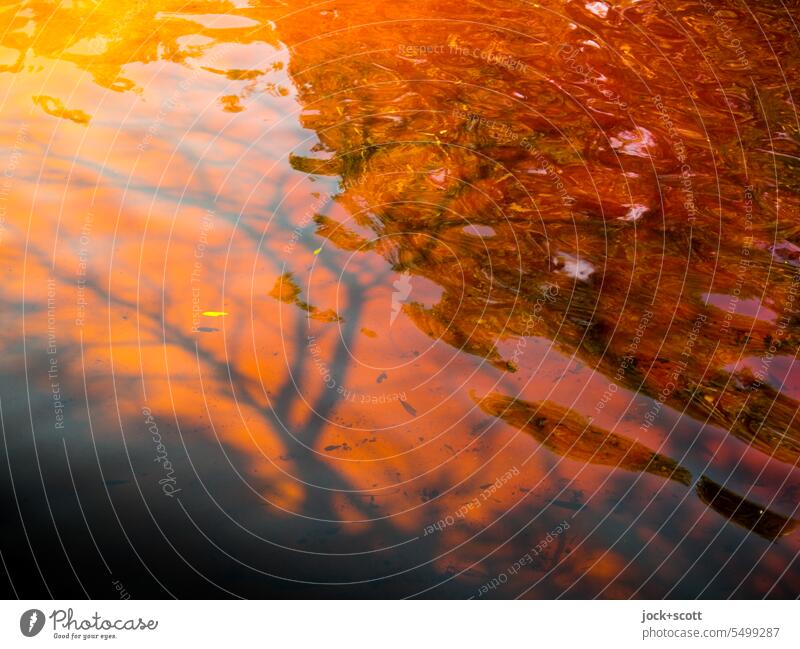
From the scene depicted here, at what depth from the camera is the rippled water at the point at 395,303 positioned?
2104 millimetres

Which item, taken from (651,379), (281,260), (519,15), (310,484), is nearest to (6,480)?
(310,484)

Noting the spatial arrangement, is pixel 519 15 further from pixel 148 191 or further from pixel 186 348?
pixel 186 348

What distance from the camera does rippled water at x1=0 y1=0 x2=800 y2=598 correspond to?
2.10 metres

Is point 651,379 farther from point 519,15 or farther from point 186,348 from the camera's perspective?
point 519,15

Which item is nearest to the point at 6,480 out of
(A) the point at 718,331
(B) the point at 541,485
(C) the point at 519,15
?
(B) the point at 541,485

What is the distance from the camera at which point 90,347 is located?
2371mm

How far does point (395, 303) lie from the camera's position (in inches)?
101

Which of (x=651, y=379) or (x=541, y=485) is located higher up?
(x=651, y=379)
